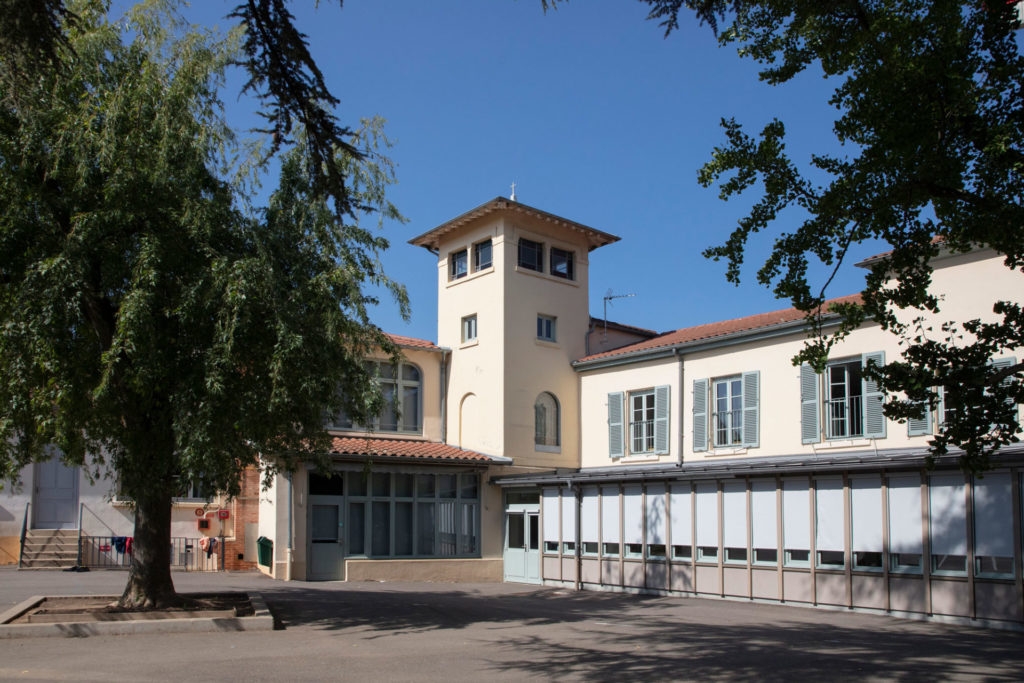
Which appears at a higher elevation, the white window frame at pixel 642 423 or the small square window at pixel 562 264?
the small square window at pixel 562 264

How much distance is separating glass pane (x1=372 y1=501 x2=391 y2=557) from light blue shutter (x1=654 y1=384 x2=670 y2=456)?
6.98 m

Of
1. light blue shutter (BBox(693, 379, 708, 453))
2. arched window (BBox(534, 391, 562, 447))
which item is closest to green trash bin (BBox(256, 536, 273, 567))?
arched window (BBox(534, 391, 562, 447))

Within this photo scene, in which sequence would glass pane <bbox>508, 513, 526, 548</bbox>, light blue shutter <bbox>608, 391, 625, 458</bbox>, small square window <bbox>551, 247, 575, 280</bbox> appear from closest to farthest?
light blue shutter <bbox>608, 391, 625, 458</bbox>
glass pane <bbox>508, 513, 526, 548</bbox>
small square window <bbox>551, 247, 575, 280</bbox>

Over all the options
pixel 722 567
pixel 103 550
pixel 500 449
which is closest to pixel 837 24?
pixel 722 567

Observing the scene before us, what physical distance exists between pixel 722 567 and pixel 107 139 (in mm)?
14319

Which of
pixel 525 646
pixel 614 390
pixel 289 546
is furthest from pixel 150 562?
pixel 614 390

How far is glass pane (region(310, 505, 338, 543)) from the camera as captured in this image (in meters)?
22.8

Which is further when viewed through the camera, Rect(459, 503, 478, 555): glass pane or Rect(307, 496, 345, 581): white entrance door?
Rect(459, 503, 478, 555): glass pane

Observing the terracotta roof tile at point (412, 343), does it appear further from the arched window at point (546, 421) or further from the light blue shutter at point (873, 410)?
the light blue shutter at point (873, 410)

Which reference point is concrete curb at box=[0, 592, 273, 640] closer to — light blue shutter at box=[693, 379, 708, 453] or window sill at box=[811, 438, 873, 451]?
window sill at box=[811, 438, 873, 451]

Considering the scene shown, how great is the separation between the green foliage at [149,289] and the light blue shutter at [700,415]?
10.9 meters

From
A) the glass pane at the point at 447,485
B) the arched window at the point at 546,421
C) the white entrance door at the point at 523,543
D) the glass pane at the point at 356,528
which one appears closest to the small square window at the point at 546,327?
the arched window at the point at 546,421

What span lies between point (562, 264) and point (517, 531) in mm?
7670

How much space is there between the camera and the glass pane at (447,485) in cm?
2473
